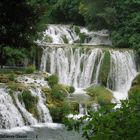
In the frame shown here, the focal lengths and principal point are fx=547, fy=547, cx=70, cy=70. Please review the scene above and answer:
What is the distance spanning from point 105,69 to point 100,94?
142 inches

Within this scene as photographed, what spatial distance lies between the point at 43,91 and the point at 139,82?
5.90 m

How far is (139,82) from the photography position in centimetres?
2670

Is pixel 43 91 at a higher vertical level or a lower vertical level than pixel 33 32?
lower

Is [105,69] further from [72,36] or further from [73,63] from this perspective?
[72,36]

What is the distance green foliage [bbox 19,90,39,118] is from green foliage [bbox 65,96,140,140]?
14.3 metres

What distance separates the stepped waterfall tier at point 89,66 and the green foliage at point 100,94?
168 centimetres

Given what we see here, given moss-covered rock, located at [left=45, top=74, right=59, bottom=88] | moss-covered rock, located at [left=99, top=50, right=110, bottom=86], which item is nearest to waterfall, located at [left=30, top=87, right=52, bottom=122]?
moss-covered rock, located at [left=45, top=74, right=59, bottom=88]

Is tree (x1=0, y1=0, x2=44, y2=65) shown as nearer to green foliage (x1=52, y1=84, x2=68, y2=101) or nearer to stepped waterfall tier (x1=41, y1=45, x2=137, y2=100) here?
green foliage (x1=52, y1=84, x2=68, y2=101)

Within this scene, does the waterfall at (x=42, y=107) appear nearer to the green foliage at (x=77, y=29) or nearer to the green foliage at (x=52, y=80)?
the green foliage at (x=52, y=80)

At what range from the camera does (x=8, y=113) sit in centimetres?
2089

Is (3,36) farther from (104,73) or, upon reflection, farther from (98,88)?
(104,73)

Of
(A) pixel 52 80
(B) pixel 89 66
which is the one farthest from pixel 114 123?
(B) pixel 89 66

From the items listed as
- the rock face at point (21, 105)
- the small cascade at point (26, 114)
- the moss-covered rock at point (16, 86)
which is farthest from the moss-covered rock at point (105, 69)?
the small cascade at point (26, 114)

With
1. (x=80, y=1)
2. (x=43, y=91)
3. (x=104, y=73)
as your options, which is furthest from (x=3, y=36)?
(x=80, y=1)
